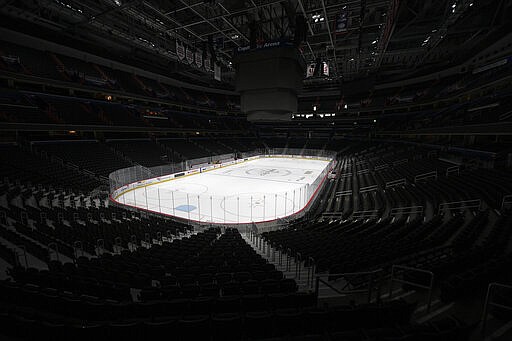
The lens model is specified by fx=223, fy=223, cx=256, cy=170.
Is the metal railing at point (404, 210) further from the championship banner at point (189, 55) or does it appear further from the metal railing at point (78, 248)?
the championship banner at point (189, 55)

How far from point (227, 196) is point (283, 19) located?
46.2 feet

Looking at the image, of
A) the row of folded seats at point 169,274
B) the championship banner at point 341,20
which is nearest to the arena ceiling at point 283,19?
the championship banner at point 341,20

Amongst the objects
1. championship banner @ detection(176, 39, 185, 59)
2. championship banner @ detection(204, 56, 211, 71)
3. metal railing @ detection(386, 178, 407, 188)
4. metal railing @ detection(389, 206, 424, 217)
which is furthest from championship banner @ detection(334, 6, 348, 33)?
metal railing @ detection(389, 206, 424, 217)

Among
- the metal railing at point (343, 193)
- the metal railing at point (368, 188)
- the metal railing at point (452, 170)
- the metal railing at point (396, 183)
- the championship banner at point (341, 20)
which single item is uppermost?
the championship banner at point (341, 20)

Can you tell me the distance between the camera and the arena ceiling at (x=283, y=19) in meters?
15.0

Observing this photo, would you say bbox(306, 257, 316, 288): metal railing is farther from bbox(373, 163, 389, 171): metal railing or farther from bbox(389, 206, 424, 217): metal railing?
bbox(373, 163, 389, 171): metal railing

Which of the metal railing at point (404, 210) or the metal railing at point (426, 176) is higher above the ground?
the metal railing at point (426, 176)

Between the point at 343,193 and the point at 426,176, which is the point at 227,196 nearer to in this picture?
the point at 343,193

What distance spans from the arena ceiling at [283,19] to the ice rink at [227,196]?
1187cm

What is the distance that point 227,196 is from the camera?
18.5 metres

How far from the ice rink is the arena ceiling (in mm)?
11866

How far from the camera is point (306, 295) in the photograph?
13.4 feet

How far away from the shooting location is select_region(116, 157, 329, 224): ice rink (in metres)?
14.9

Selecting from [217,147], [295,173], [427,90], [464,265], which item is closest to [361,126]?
[427,90]
